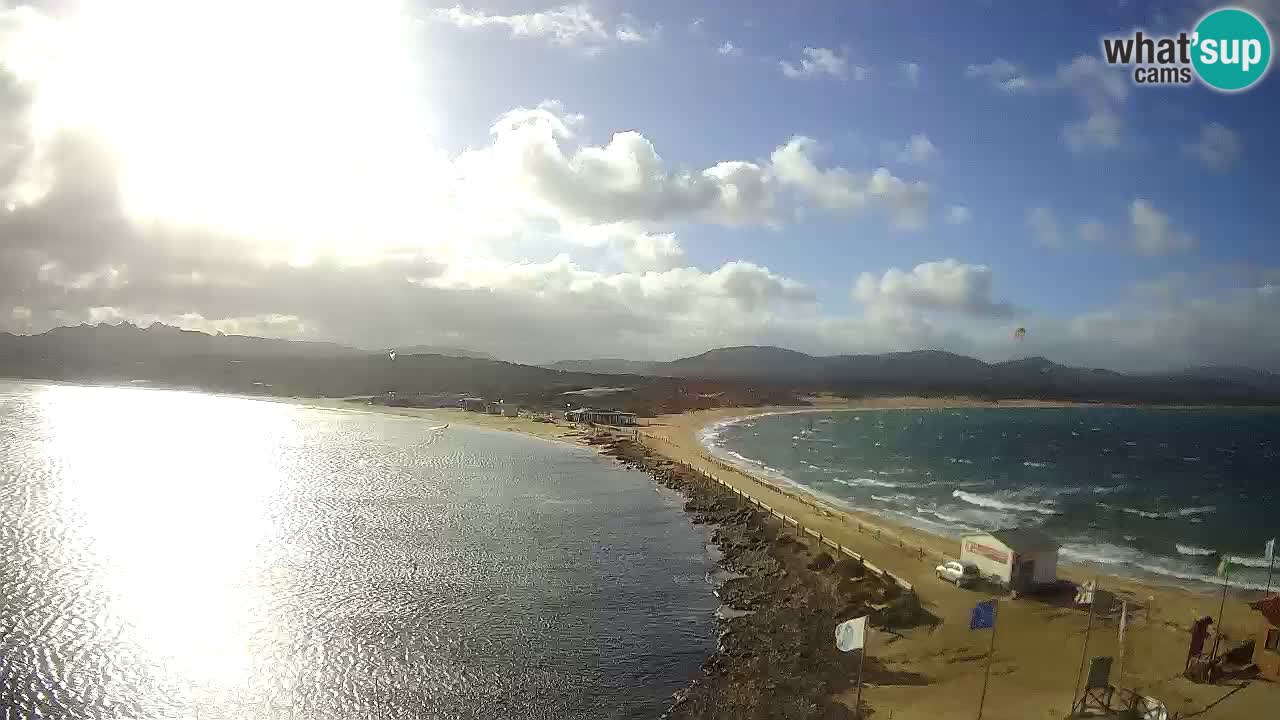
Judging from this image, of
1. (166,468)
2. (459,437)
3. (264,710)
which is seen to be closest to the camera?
(264,710)

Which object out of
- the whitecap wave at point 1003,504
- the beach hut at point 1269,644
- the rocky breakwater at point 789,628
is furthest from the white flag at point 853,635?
the whitecap wave at point 1003,504

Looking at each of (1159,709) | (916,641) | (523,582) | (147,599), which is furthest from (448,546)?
(1159,709)

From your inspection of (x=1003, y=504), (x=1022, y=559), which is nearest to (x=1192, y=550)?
(x=1003, y=504)

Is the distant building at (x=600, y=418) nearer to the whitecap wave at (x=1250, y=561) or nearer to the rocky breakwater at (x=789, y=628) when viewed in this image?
the rocky breakwater at (x=789, y=628)

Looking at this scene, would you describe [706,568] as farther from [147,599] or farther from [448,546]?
[147,599]

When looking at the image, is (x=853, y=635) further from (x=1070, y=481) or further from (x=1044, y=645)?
(x=1070, y=481)

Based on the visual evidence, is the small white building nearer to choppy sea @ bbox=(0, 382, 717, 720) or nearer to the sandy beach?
the sandy beach
